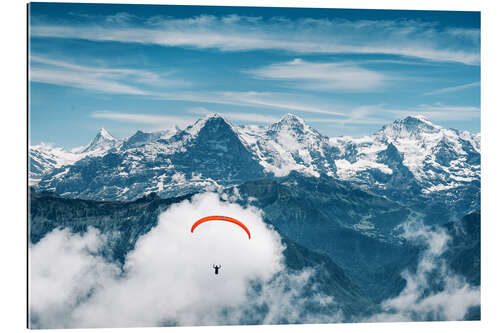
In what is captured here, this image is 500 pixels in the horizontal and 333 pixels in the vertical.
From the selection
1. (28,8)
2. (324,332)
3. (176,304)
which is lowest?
(176,304)

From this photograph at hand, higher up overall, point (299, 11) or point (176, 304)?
A: point (299, 11)

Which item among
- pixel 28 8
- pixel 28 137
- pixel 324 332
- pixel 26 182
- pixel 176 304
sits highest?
pixel 28 8

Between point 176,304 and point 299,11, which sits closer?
point 299,11
